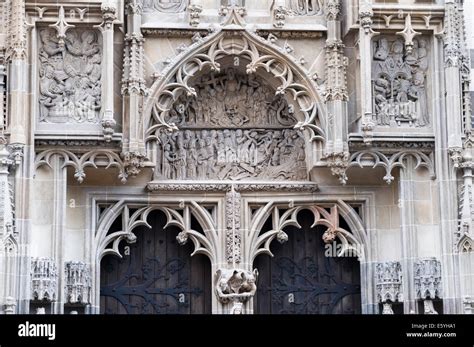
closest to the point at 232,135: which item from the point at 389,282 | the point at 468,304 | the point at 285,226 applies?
the point at 285,226

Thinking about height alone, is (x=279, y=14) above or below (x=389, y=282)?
above

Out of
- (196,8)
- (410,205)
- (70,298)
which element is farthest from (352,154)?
(70,298)

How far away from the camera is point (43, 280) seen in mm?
21516

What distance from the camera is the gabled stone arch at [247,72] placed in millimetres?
22500

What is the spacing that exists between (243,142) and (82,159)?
239 centimetres

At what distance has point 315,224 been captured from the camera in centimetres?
2289

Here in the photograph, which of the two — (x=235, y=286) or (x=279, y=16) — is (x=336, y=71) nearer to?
(x=279, y=16)

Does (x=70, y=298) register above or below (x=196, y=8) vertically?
below

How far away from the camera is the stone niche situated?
2292 cm

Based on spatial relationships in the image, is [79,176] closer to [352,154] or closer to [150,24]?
[150,24]

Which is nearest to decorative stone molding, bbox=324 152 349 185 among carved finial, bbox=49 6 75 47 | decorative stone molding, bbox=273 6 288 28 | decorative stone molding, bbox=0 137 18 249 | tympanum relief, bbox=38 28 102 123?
decorative stone molding, bbox=273 6 288 28

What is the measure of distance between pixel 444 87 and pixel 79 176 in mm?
5186

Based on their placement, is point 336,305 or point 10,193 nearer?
point 10,193
